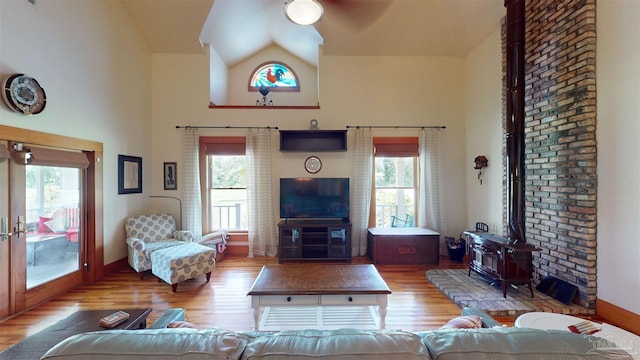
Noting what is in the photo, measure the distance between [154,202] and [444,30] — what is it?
228 inches

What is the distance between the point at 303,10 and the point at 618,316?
4.06m

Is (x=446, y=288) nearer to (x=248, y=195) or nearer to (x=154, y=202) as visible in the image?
(x=248, y=195)

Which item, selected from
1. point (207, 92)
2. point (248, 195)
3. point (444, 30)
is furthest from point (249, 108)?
point (444, 30)

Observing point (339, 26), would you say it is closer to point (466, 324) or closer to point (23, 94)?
point (23, 94)

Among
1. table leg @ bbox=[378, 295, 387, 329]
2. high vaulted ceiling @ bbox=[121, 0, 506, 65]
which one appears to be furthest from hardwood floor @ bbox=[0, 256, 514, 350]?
high vaulted ceiling @ bbox=[121, 0, 506, 65]

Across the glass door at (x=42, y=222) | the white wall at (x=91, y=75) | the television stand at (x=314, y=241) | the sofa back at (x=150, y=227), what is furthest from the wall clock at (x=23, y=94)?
the television stand at (x=314, y=241)

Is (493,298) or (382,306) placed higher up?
(382,306)

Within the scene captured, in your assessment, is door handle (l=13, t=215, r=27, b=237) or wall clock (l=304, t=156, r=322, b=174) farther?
wall clock (l=304, t=156, r=322, b=174)

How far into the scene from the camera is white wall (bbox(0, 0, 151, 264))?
2.77 m

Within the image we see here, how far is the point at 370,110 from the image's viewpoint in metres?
4.88

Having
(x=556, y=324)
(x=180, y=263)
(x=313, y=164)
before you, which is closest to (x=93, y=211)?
(x=180, y=263)

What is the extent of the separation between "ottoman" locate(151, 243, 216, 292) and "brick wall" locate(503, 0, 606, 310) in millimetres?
4245

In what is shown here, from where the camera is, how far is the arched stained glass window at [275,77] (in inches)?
225

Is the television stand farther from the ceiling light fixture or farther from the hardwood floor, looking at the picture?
Answer: the ceiling light fixture
